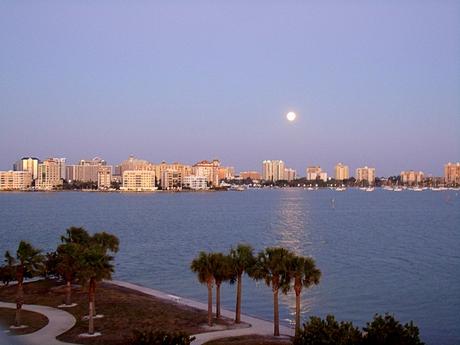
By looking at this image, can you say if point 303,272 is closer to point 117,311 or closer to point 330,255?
point 117,311

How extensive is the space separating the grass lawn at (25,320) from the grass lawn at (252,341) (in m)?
8.38

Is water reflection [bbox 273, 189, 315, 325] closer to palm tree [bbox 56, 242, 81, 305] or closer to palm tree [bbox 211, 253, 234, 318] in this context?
palm tree [bbox 211, 253, 234, 318]

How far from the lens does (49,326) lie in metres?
Answer: 28.0

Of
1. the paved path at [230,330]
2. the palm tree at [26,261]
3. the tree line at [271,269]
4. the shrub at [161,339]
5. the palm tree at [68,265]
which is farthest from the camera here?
the palm tree at [68,265]

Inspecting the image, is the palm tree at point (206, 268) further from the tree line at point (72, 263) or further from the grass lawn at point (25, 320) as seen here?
the grass lawn at point (25, 320)

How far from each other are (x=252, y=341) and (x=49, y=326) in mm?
9654

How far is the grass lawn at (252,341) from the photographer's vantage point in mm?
24812

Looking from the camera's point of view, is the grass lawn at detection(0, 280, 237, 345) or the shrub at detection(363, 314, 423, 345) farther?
the grass lawn at detection(0, 280, 237, 345)

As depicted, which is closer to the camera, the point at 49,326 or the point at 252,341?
the point at 252,341

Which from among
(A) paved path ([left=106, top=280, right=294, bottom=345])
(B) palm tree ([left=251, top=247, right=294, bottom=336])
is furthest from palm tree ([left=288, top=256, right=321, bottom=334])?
(A) paved path ([left=106, top=280, right=294, bottom=345])

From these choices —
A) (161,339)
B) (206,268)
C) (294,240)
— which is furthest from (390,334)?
(294,240)

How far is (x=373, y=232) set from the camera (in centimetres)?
8869

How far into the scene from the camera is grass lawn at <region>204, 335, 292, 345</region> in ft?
81.4

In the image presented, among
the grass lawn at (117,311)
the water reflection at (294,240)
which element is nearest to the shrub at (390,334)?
the grass lawn at (117,311)
